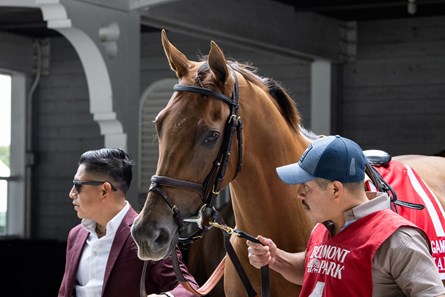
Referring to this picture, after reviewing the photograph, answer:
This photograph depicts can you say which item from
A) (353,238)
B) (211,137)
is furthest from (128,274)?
(353,238)

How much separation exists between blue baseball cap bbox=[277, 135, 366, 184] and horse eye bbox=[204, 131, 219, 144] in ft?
2.32

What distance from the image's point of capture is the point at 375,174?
3.85 m

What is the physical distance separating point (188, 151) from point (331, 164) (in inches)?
32.2

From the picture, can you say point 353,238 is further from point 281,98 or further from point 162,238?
point 281,98

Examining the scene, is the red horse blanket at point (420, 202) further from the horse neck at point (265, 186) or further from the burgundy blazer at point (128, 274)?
the burgundy blazer at point (128, 274)

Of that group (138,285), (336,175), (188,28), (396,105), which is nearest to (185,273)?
(138,285)

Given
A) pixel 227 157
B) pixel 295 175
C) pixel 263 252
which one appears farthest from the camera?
pixel 227 157

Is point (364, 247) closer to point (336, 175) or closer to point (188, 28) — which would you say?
point (336, 175)

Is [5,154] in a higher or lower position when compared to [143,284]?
higher

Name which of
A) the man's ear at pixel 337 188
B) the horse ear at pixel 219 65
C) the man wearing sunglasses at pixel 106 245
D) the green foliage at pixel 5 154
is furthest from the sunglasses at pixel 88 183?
the green foliage at pixel 5 154

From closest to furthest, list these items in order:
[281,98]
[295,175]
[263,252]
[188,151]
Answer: [295,175]
[263,252]
[188,151]
[281,98]

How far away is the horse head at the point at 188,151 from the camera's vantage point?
3.18 meters

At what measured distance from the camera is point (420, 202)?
4.14 m

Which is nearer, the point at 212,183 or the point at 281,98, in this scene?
the point at 212,183
